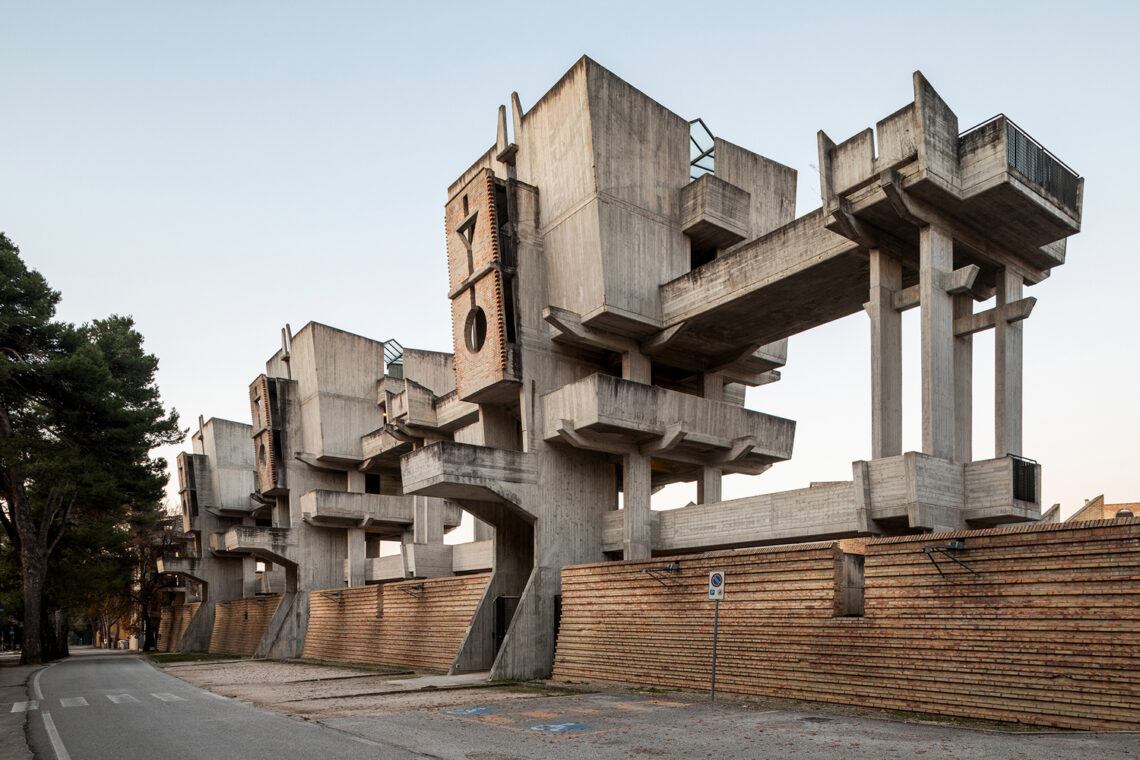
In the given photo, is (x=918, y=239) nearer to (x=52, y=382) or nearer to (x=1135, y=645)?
(x=1135, y=645)

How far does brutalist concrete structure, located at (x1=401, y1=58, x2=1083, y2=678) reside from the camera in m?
16.9

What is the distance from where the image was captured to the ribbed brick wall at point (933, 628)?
1150cm

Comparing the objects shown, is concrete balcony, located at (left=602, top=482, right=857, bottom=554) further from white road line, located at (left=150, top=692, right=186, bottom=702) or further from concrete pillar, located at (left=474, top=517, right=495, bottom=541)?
concrete pillar, located at (left=474, top=517, right=495, bottom=541)

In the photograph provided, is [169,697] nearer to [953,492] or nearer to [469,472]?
[469,472]

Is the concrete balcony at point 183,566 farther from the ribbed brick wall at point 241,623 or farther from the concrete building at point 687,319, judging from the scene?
the concrete building at point 687,319

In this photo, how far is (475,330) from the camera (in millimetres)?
25984

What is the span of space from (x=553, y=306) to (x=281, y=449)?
2457cm

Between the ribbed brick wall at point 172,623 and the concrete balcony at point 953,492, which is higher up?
the concrete balcony at point 953,492

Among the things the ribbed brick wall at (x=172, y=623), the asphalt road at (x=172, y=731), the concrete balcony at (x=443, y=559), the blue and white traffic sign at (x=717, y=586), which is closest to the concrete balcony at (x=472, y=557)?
the concrete balcony at (x=443, y=559)

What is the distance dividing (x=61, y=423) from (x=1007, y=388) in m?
36.1

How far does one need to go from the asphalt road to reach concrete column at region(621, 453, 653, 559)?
10.7m

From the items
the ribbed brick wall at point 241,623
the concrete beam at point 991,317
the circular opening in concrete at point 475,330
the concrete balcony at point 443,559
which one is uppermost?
the circular opening in concrete at point 475,330

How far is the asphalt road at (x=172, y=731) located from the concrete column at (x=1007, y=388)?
13342 mm

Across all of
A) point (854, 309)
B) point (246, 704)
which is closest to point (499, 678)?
point (246, 704)
